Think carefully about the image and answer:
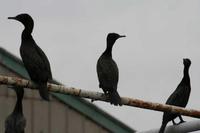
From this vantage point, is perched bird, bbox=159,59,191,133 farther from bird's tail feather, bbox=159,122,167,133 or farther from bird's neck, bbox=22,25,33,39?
bird's neck, bbox=22,25,33,39

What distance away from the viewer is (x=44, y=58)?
15.4 meters

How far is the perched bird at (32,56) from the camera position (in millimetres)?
14889

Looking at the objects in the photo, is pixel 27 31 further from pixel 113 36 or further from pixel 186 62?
pixel 186 62

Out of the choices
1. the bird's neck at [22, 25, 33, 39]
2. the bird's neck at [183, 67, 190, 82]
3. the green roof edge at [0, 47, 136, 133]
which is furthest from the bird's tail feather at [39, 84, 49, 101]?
the green roof edge at [0, 47, 136, 133]

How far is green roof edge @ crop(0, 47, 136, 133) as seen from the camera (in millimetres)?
18938

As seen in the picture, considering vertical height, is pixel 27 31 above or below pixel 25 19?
below

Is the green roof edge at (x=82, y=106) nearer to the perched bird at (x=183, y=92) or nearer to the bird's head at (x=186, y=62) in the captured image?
the perched bird at (x=183, y=92)

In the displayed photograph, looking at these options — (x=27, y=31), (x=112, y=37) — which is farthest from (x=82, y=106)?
(x=27, y=31)

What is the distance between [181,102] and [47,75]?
309cm

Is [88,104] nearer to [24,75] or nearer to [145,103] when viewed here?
[24,75]

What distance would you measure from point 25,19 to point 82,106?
4.84m

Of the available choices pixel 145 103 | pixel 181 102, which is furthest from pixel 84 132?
pixel 145 103

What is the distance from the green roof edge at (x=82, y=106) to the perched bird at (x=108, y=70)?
2868mm

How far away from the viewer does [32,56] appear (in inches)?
605
